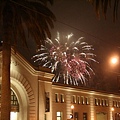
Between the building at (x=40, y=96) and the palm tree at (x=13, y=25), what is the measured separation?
838 cm

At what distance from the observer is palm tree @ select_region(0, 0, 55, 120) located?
992 inches

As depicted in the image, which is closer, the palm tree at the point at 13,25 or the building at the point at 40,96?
the palm tree at the point at 13,25

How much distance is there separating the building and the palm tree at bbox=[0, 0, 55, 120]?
27.5 ft

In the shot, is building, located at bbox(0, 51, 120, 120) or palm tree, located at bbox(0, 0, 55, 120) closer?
palm tree, located at bbox(0, 0, 55, 120)

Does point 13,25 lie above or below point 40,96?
above

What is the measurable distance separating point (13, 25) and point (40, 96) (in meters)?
14.7

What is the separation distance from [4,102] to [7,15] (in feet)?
20.4

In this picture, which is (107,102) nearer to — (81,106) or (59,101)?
(81,106)

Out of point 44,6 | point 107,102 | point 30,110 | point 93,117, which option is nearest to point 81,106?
point 93,117

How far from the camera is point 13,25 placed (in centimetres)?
2578

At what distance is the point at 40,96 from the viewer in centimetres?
3894

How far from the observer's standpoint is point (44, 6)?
90.7 feet

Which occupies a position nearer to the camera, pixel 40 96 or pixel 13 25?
pixel 13 25

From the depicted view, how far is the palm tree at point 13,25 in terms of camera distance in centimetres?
2519
